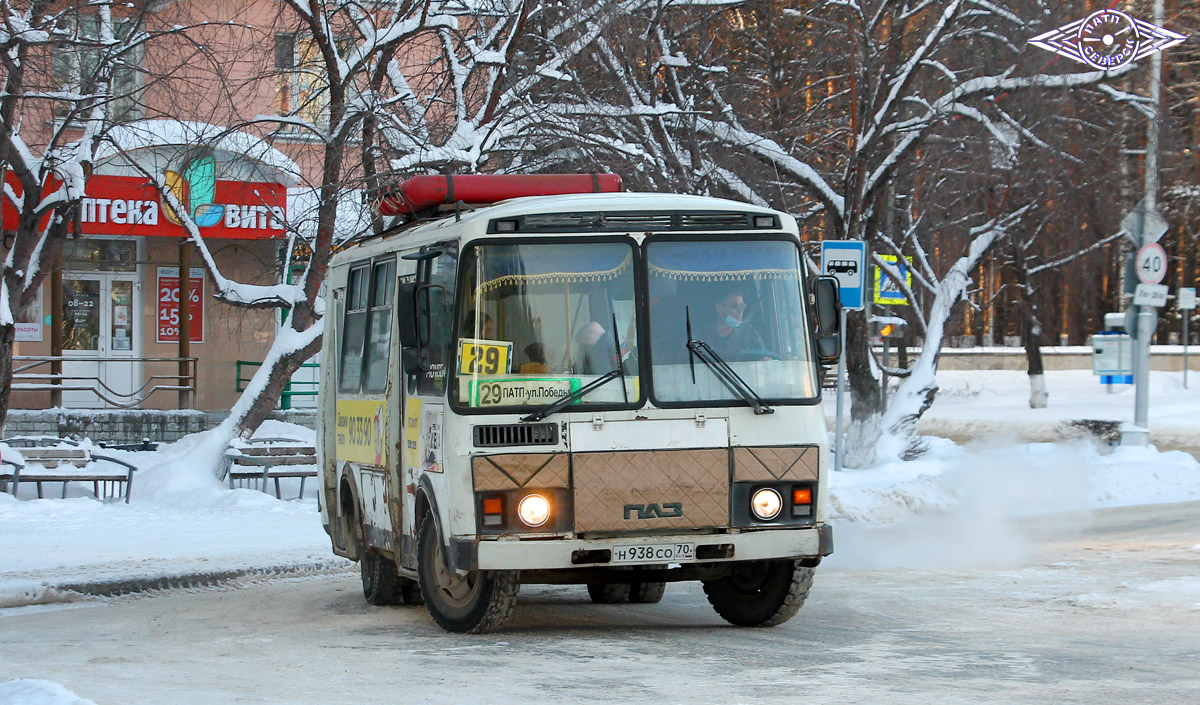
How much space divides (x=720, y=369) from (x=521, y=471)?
4.08ft

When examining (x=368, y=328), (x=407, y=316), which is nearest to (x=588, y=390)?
(x=407, y=316)

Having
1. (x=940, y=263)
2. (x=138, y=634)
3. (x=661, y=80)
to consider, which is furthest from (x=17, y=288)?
(x=940, y=263)

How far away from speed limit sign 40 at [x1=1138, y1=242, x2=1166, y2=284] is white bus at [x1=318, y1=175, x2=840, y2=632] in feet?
50.9

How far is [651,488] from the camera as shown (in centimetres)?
839

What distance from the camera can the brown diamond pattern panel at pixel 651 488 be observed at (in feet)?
27.4

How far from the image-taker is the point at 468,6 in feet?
61.4

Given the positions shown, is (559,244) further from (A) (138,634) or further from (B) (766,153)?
(B) (766,153)

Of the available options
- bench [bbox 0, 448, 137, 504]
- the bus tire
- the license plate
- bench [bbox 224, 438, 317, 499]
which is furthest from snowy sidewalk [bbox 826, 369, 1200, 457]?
the license plate

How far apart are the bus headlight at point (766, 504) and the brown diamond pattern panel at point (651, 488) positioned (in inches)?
6.3

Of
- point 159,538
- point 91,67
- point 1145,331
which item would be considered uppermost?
point 91,67

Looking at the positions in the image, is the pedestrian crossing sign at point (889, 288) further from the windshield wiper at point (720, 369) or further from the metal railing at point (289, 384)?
the windshield wiper at point (720, 369)

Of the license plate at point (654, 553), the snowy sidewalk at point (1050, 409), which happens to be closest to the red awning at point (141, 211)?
the snowy sidewalk at point (1050, 409)

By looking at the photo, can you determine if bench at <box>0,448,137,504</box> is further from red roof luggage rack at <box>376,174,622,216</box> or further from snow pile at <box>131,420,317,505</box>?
red roof luggage rack at <box>376,174,622,216</box>

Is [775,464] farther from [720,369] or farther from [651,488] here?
[651,488]
